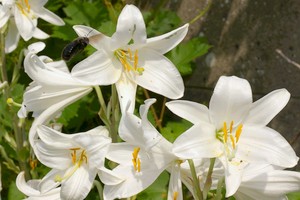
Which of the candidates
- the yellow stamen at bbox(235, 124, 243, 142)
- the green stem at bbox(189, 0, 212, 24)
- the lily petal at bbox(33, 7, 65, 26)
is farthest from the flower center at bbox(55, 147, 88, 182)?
the green stem at bbox(189, 0, 212, 24)

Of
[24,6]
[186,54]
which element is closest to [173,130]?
[186,54]

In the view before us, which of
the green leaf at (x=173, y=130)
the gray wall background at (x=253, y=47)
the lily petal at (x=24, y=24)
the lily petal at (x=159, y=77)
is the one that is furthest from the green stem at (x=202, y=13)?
the lily petal at (x=159, y=77)

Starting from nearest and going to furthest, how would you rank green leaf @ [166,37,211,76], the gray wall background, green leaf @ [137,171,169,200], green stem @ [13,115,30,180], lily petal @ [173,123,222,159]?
1. lily petal @ [173,123,222,159]
2. green leaf @ [137,171,169,200]
3. green stem @ [13,115,30,180]
4. green leaf @ [166,37,211,76]
5. the gray wall background

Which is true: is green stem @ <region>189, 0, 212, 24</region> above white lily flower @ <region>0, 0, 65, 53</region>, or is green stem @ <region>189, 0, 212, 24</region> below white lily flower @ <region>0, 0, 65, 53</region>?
below

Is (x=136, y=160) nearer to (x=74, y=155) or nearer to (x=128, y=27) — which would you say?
(x=74, y=155)

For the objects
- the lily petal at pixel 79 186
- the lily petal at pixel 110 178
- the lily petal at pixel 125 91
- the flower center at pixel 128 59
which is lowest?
Answer: the lily petal at pixel 79 186

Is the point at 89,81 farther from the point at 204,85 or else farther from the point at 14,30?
the point at 204,85

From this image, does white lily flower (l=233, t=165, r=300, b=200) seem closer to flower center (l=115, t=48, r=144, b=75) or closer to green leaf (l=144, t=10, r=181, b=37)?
flower center (l=115, t=48, r=144, b=75)

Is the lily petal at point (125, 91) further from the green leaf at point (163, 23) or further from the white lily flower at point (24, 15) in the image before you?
the green leaf at point (163, 23)
